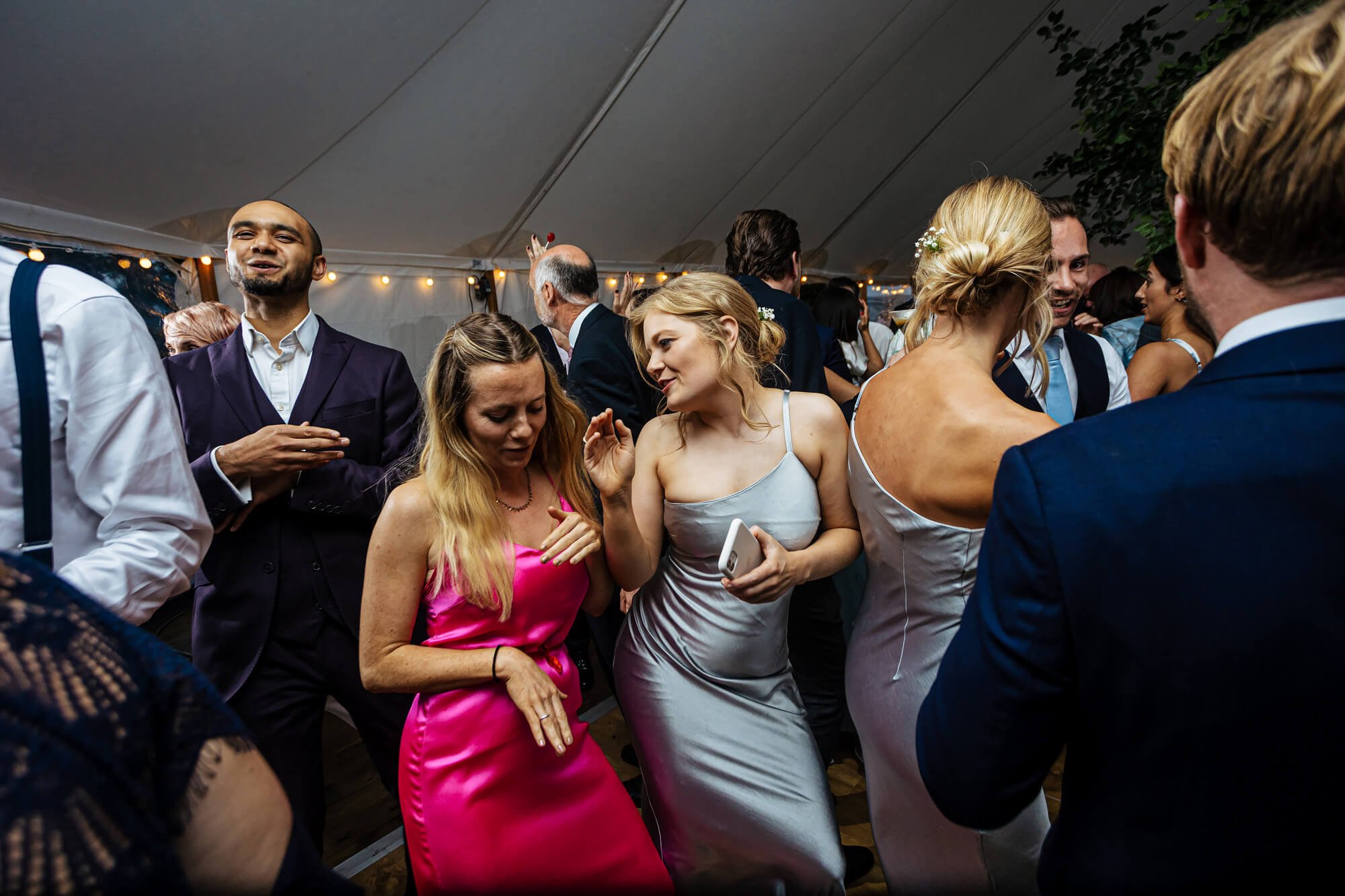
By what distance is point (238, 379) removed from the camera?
1835mm

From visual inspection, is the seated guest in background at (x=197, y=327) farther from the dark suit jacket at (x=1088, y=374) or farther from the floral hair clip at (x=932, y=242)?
the dark suit jacket at (x=1088, y=374)

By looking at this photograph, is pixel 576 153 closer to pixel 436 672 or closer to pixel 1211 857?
pixel 436 672

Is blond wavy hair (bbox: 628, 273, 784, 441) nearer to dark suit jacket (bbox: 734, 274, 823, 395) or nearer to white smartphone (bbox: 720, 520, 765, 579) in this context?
white smartphone (bbox: 720, 520, 765, 579)

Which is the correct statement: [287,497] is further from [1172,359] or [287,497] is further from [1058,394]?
[1172,359]

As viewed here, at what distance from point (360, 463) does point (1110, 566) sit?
1784mm

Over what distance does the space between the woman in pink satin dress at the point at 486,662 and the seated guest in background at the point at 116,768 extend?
0.83 m

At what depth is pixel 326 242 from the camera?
482cm

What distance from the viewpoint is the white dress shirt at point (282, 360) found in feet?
6.25

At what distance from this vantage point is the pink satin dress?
4.63ft

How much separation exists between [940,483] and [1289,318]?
738mm

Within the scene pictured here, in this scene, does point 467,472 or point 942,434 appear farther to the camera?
point 467,472

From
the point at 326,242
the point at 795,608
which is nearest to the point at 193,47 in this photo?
the point at 326,242

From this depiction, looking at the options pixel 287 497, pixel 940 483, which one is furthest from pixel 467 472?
pixel 940 483

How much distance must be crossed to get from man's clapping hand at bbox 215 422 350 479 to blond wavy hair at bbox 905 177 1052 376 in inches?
57.3
